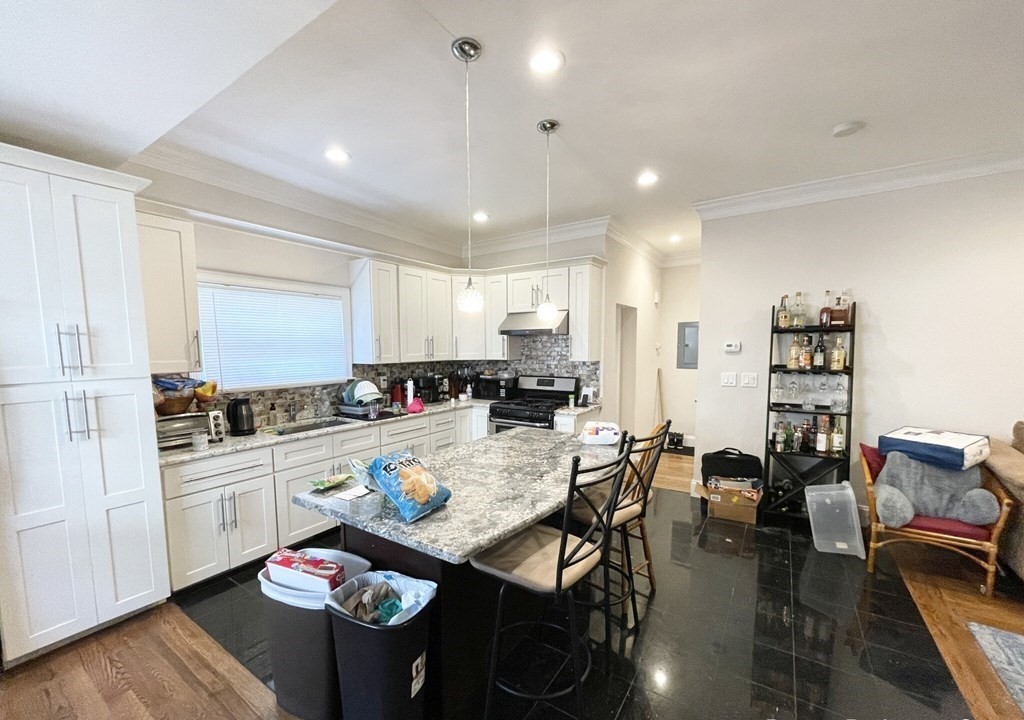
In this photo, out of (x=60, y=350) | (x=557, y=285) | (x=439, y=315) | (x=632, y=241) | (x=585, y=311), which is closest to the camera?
(x=60, y=350)

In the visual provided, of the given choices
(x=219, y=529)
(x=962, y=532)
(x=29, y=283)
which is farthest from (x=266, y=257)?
(x=962, y=532)

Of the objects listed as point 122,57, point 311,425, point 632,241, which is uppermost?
point 632,241

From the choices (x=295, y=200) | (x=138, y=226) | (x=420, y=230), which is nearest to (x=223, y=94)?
(x=138, y=226)

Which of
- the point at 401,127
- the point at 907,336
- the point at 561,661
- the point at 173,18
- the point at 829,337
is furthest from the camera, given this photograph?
the point at 829,337

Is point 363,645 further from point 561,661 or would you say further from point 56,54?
point 56,54

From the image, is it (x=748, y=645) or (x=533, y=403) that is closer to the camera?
(x=748, y=645)

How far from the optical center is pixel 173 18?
48.9 inches

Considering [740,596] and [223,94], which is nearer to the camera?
[223,94]

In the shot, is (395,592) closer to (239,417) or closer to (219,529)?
(219,529)

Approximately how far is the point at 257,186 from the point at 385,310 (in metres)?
1.39

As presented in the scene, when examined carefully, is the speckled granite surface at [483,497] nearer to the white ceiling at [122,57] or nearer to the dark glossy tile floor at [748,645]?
the dark glossy tile floor at [748,645]

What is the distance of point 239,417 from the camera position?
2.88 m

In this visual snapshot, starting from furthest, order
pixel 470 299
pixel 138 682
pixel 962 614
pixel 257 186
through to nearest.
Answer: pixel 257 186, pixel 470 299, pixel 962 614, pixel 138 682

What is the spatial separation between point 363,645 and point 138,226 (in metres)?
2.67
